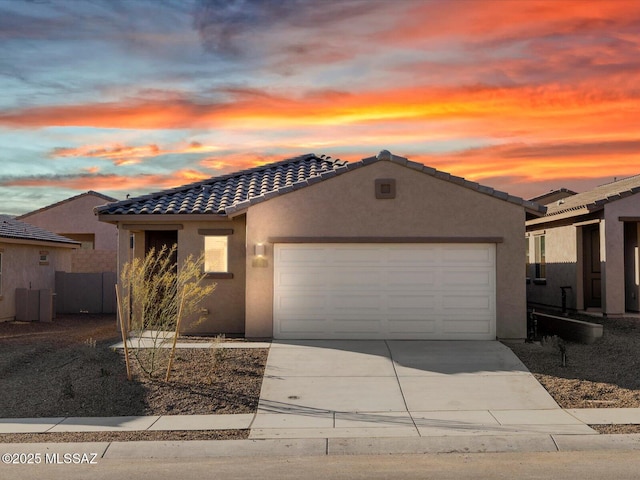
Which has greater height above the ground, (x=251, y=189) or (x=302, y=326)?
(x=251, y=189)

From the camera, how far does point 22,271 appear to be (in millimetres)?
25422

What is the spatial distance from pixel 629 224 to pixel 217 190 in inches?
479

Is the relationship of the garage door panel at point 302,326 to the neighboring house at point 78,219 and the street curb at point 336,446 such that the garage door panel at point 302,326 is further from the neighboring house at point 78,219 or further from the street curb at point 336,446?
the neighboring house at point 78,219

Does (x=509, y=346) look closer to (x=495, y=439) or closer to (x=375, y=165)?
(x=375, y=165)

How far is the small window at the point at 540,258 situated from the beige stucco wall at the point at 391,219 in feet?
31.1

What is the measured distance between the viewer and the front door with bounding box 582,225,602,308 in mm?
23031

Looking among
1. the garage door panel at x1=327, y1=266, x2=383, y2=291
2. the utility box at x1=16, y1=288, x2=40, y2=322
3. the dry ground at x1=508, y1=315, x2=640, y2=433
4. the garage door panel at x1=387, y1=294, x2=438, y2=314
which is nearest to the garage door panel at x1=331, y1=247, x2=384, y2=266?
the garage door panel at x1=327, y1=266, x2=383, y2=291

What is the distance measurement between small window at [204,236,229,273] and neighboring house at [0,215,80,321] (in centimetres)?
812

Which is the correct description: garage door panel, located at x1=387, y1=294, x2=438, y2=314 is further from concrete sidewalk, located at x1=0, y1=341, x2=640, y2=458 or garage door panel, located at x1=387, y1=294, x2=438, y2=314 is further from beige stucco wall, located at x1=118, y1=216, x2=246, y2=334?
beige stucco wall, located at x1=118, y1=216, x2=246, y2=334

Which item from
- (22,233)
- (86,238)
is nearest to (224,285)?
(22,233)

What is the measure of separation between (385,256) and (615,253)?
7310 millimetres

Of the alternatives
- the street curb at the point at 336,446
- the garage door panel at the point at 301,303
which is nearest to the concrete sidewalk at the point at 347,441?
the street curb at the point at 336,446

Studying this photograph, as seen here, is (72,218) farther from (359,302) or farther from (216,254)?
(359,302)

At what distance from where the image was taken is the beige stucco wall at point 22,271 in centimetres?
2403
